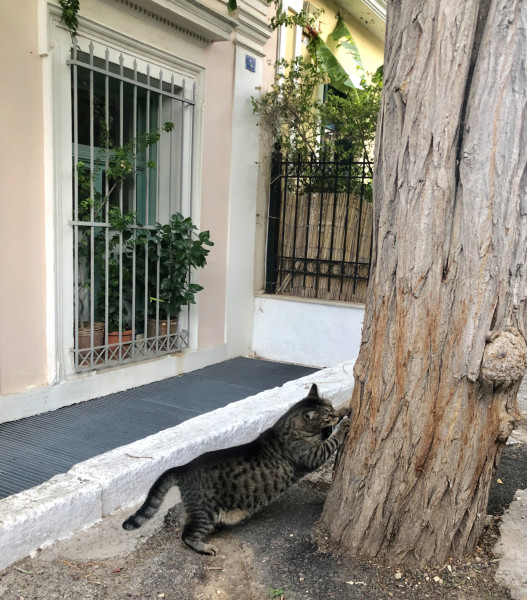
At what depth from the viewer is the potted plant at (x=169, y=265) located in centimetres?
578

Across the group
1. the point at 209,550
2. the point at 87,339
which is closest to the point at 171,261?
the point at 87,339

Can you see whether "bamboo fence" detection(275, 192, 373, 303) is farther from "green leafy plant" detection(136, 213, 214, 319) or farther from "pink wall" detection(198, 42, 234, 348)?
"green leafy plant" detection(136, 213, 214, 319)

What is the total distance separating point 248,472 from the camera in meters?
3.19

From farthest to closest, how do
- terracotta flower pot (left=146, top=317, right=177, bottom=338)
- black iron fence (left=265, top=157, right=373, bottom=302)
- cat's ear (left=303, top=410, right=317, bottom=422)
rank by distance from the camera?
black iron fence (left=265, top=157, right=373, bottom=302), terracotta flower pot (left=146, top=317, right=177, bottom=338), cat's ear (left=303, top=410, right=317, bottom=422)

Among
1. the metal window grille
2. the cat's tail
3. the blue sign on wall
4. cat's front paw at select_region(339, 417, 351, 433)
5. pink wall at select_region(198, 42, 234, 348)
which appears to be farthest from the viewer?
the blue sign on wall

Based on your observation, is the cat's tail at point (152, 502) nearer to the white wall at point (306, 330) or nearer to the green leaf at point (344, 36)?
the white wall at point (306, 330)

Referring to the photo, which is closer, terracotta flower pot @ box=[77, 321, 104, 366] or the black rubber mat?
the black rubber mat

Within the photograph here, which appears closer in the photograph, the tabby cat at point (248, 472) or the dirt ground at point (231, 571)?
the dirt ground at point (231, 571)

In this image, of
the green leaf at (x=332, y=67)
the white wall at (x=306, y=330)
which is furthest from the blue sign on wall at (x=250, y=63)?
the white wall at (x=306, y=330)

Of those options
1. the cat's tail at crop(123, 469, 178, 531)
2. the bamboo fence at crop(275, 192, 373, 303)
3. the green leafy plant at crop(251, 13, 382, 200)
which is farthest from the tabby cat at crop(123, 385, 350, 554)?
the green leafy plant at crop(251, 13, 382, 200)

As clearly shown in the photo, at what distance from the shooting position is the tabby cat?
117 inches

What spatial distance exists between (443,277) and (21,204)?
3.54m

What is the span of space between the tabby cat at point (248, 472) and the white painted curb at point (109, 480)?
309 mm

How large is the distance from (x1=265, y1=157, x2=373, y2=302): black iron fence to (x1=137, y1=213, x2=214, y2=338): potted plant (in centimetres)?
205
